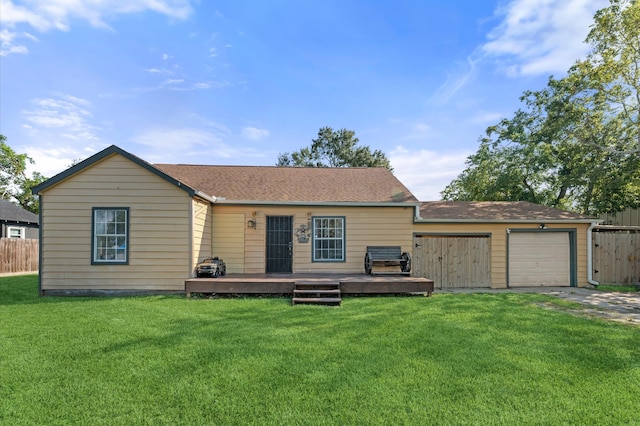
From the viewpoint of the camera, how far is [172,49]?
1187 cm

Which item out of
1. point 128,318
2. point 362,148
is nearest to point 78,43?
point 128,318

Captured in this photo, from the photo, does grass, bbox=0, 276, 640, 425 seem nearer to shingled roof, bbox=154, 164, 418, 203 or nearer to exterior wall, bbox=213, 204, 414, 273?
exterior wall, bbox=213, 204, 414, 273

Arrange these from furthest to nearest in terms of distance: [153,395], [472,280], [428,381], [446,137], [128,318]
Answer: [446,137]
[472,280]
[128,318]
[428,381]
[153,395]

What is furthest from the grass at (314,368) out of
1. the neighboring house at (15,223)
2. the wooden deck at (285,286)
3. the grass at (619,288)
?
the neighboring house at (15,223)

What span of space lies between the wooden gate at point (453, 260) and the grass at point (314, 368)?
4213 mm

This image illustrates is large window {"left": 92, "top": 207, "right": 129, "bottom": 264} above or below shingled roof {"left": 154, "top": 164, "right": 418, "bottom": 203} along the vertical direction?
below

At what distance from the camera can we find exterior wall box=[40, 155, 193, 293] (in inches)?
362

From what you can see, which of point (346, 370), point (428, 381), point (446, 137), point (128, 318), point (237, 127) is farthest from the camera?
point (237, 127)

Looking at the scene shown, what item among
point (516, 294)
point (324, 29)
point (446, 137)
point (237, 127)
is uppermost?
point (324, 29)

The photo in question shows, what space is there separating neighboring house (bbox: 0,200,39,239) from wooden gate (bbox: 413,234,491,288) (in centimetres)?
2014

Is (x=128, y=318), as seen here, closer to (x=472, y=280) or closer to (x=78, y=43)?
(x=78, y=43)

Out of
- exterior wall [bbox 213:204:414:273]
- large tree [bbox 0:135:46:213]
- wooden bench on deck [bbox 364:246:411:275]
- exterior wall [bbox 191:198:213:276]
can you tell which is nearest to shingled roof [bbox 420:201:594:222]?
exterior wall [bbox 213:204:414:273]

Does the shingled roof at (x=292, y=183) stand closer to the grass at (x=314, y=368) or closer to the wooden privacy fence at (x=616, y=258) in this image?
the grass at (x=314, y=368)

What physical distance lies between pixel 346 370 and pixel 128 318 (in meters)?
4.61
